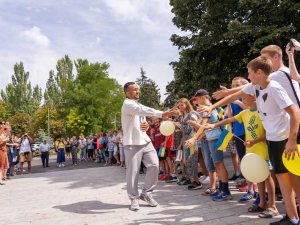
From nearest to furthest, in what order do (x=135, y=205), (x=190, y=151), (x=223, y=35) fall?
(x=135, y=205) → (x=190, y=151) → (x=223, y=35)

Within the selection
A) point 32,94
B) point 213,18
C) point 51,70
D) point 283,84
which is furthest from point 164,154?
point 51,70

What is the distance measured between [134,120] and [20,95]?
187ft

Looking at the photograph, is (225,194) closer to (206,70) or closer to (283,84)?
(283,84)

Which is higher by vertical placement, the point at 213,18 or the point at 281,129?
the point at 213,18

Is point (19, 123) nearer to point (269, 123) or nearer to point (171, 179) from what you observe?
point (171, 179)

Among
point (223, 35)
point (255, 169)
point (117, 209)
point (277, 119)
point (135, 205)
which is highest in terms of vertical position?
point (223, 35)

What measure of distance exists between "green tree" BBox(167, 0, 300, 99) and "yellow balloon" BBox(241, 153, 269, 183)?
9490mm

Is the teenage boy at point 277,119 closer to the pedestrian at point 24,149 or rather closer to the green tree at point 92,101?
the pedestrian at point 24,149

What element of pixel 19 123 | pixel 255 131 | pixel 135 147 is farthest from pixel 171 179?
pixel 19 123

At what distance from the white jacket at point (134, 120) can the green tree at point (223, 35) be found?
8808 millimetres

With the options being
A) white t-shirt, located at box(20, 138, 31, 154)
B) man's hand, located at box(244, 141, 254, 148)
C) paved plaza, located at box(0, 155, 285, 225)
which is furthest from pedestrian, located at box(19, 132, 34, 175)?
man's hand, located at box(244, 141, 254, 148)

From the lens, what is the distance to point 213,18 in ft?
44.7

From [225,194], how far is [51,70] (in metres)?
70.0

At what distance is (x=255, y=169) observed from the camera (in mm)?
3420
